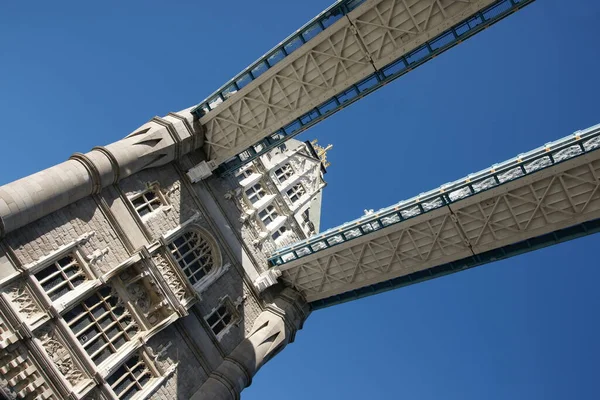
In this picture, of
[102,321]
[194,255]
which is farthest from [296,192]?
[102,321]

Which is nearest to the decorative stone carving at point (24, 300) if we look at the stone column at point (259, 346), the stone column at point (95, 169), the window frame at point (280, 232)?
the stone column at point (95, 169)

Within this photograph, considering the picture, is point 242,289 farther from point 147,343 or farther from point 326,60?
point 326,60

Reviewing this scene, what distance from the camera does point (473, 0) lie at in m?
25.7

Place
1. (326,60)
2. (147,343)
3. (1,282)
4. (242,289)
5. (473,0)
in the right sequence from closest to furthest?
(1,282) → (473,0) → (147,343) → (326,60) → (242,289)

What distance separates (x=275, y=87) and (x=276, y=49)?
215 centimetres

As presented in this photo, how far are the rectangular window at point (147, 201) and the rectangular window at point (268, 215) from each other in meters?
8.96

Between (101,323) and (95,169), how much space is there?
7322mm

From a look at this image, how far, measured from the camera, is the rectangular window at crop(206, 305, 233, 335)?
3186 centimetres

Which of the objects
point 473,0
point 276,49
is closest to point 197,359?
point 276,49

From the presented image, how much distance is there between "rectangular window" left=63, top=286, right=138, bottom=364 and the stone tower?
0.18 feet

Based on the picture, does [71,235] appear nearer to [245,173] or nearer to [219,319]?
[219,319]

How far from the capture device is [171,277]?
29.1 metres

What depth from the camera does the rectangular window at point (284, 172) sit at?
43894 millimetres

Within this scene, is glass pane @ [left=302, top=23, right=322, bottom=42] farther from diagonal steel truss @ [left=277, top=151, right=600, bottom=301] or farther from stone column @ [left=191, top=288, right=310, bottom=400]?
stone column @ [left=191, top=288, right=310, bottom=400]
